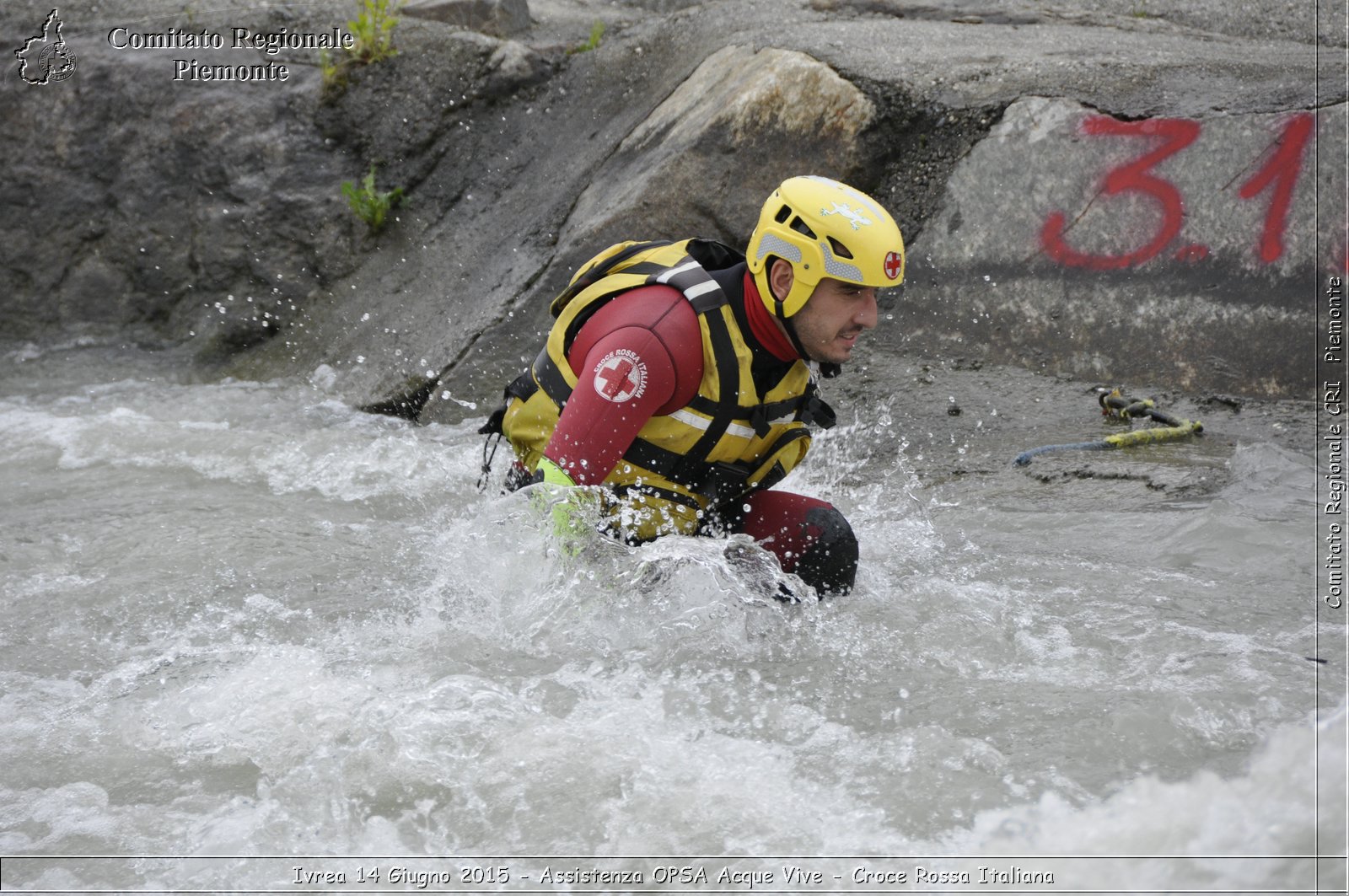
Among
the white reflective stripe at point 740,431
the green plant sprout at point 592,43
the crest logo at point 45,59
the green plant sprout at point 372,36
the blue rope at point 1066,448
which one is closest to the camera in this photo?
the white reflective stripe at point 740,431

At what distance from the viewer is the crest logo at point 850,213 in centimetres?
378

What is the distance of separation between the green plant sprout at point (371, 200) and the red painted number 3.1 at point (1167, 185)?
13.6ft

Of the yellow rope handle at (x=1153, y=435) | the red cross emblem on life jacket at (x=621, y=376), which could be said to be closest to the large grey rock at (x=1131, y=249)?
the yellow rope handle at (x=1153, y=435)

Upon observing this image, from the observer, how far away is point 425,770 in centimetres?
332

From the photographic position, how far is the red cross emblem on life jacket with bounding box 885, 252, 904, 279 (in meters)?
3.79

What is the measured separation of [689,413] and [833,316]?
56cm

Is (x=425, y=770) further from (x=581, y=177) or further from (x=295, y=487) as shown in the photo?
(x=581, y=177)

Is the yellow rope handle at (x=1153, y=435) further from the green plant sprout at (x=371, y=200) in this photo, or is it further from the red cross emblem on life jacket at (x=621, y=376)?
the green plant sprout at (x=371, y=200)

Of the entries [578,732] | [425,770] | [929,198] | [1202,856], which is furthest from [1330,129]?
[425,770]

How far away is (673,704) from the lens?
3.64 m

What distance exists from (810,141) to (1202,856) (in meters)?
A: 4.77

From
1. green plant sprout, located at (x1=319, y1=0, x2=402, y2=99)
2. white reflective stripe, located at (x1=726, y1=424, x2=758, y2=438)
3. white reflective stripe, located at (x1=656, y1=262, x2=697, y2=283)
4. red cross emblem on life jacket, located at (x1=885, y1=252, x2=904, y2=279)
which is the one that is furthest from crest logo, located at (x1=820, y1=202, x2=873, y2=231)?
green plant sprout, located at (x1=319, y1=0, x2=402, y2=99)

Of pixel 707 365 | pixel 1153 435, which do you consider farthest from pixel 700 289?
pixel 1153 435

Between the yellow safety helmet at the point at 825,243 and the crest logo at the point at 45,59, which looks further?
the crest logo at the point at 45,59
